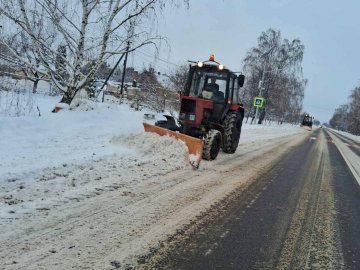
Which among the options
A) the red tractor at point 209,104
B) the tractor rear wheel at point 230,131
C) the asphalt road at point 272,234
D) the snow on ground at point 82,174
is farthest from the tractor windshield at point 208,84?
the asphalt road at point 272,234

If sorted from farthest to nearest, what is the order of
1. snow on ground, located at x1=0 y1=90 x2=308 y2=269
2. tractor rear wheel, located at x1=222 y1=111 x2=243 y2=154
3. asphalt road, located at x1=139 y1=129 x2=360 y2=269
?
tractor rear wheel, located at x1=222 y1=111 x2=243 y2=154 → snow on ground, located at x1=0 y1=90 x2=308 y2=269 → asphalt road, located at x1=139 y1=129 x2=360 y2=269

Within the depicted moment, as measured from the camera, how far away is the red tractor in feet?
33.0

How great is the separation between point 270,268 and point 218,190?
2.83 meters

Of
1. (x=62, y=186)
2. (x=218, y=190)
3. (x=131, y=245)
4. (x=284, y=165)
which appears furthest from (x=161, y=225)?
(x=284, y=165)

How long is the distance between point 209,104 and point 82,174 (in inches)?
188

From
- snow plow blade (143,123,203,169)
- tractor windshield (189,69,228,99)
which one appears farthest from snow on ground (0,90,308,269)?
tractor windshield (189,69,228,99)

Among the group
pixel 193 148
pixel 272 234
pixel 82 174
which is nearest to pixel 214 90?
pixel 193 148

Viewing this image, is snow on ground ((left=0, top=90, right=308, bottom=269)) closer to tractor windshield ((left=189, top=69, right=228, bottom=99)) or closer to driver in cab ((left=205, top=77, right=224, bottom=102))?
driver in cab ((left=205, top=77, right=224, bottom=102))

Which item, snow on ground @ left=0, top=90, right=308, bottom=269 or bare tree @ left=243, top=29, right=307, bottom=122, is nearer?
snow on ground @ left=0, top=90, right=308, bottom=269

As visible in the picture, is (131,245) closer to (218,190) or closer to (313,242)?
(313,242)

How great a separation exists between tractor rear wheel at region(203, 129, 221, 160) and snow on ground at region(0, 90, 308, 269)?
10.3 inches

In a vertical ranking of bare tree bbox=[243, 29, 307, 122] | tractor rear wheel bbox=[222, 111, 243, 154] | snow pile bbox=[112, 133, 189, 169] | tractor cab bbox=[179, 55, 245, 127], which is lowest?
snow pile bbox=[112, 133, 189, 169]

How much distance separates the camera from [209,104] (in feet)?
33.1

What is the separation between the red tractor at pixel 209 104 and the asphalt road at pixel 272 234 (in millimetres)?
2918
